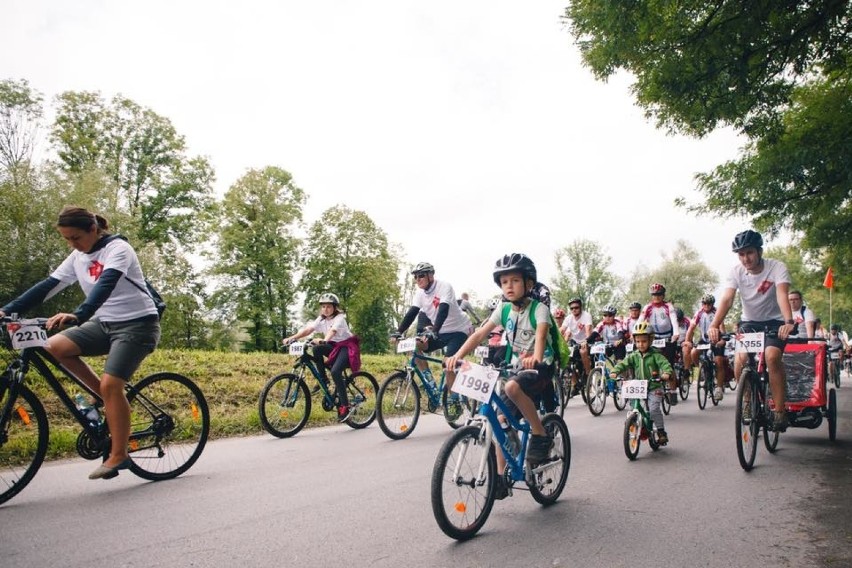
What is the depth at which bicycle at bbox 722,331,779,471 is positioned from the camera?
5.47 m

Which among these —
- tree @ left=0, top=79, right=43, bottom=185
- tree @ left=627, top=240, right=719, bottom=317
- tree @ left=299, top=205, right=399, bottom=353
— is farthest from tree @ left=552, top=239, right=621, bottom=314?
tree @ left=0, top=79, right=43, bottom=185

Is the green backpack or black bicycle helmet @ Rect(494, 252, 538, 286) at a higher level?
black bicycle helmet @ Rect(494, 252, 538, 286)

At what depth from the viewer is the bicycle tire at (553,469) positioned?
4.32 metres

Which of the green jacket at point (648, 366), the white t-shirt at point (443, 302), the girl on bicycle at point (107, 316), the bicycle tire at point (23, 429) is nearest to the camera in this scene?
the bicycle tire at point (23, 429)

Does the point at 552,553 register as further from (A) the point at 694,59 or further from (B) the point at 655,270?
(B) the point at 655,270

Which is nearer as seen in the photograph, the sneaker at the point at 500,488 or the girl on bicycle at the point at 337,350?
the sneaker at the point at 500,488

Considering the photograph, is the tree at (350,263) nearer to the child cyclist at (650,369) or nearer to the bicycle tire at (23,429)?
the child cyclist at (650,369)

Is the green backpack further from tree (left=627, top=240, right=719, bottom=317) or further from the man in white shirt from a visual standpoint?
tree (left=627, top=240, right=719, bottom=317)

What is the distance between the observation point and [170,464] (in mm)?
5320

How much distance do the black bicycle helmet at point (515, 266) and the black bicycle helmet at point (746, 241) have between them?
316 centimetres

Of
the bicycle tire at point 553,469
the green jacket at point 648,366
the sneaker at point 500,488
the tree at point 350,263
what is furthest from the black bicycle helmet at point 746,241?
the tree at point 350,263

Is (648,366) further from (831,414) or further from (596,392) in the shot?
(596,392)

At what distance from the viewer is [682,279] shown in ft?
210

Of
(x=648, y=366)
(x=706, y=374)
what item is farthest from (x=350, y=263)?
(x=648, y=366)
